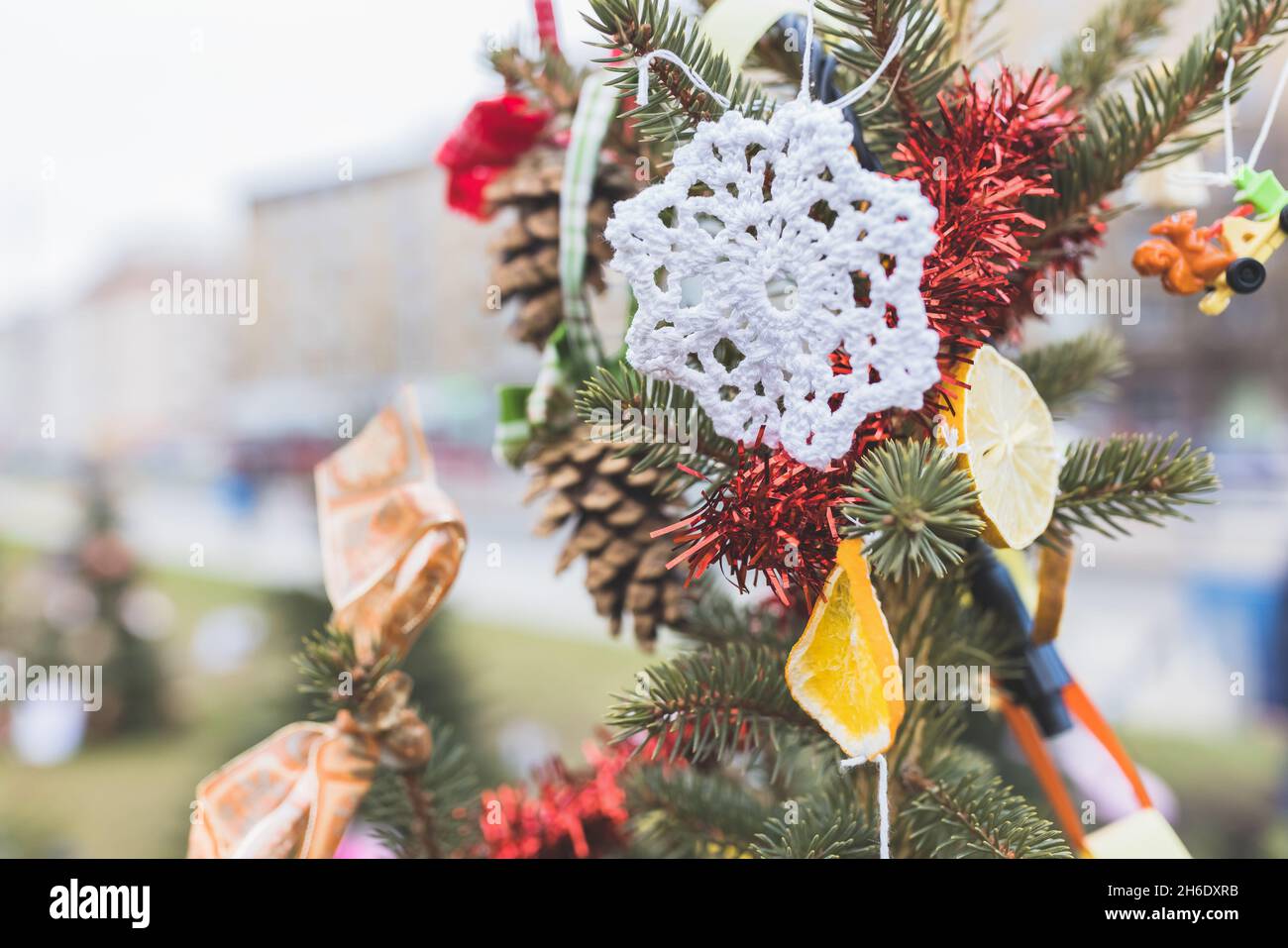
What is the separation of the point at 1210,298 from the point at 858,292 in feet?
0.52

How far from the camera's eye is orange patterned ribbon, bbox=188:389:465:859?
1.53ft

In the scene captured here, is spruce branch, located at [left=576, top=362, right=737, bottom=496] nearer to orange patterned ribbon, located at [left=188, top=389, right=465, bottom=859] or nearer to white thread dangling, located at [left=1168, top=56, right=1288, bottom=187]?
orange patterned ribbon, located at [left=188, top=389, right=465, bottom=859]

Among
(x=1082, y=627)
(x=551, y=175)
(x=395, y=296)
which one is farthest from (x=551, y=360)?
(x=395, y=296)

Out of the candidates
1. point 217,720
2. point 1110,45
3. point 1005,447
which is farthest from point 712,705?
point 217,720

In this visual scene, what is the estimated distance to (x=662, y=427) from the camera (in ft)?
1.42

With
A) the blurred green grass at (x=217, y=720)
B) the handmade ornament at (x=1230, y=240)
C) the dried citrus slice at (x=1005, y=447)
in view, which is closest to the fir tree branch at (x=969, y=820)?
the dried citrus slice at (x=1005, y=447)

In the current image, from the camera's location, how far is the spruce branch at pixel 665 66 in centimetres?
38

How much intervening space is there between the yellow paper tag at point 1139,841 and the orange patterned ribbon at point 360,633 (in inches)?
13.9

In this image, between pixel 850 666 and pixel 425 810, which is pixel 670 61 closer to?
pixel 850 666

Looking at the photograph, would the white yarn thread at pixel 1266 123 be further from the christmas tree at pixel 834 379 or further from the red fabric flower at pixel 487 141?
the red fabric flower at pixel 487 141

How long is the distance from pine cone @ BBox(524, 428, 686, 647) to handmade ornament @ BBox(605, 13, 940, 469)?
0.12m

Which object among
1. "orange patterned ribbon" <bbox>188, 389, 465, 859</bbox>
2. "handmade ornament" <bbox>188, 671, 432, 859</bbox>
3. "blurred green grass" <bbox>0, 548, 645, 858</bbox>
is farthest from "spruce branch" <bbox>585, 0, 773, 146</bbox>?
"blurred green grass" <bbox>0, 548, 645, 858</bbox>

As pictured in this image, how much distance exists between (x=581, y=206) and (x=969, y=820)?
0.35 meters
